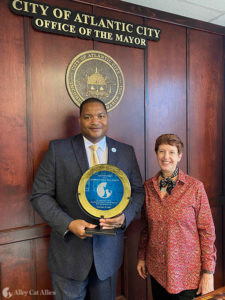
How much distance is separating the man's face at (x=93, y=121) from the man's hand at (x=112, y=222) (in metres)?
0.53

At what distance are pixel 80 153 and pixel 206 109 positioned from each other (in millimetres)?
1583

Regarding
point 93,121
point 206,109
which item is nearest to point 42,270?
point 93,121

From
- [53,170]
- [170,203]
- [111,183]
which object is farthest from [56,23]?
[170,203]

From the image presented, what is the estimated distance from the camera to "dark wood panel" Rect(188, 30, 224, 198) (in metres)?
2.42

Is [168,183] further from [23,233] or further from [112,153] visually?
[23,233]

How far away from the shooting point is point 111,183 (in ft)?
4.68

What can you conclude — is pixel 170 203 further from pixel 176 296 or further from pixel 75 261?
pixel 75 261

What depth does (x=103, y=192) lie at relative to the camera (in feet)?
4.65

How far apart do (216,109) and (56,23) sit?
1787 mm

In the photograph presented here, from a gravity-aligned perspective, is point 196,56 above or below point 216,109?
above

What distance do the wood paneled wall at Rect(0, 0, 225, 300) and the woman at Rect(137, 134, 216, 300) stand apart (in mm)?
662

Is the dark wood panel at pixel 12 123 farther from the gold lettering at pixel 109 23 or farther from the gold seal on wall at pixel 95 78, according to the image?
the gold lettering at pixel 109 23

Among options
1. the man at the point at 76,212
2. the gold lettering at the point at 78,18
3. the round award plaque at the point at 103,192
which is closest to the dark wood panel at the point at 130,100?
the gold lettering at the point at 78,18

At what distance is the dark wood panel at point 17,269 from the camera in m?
1.74
